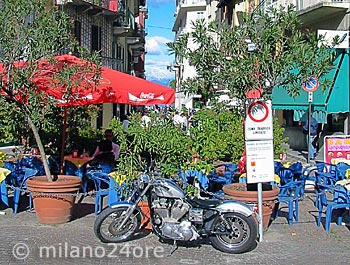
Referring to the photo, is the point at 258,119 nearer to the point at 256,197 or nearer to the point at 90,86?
the point at 256,197

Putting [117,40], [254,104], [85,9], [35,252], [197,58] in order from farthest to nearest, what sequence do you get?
[117,40]
[85,9]
[197,58]
[254,104]
[35,252]

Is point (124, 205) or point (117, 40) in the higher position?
point (117, 40)

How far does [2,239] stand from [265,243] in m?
3.82

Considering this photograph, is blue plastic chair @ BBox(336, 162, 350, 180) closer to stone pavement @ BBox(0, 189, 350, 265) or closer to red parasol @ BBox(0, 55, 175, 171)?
stone pavement @ BBox(0, 189, 350, 265)

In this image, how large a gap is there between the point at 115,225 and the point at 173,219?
0.87 meters

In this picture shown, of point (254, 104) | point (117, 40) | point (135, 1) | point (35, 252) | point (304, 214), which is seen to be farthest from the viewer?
point (135, 1)

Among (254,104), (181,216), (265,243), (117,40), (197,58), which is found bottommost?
(265,243)

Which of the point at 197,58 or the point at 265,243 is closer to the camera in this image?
the point at 265,243

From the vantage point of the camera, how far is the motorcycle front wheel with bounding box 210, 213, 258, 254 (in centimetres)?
740

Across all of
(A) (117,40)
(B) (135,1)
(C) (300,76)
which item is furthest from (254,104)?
(B) (135,1)

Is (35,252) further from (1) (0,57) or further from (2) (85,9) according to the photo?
(2) (85,9)

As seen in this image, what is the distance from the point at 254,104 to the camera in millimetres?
8039

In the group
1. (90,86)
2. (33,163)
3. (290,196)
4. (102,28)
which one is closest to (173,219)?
(290,196)

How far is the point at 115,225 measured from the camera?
7.76 meters
